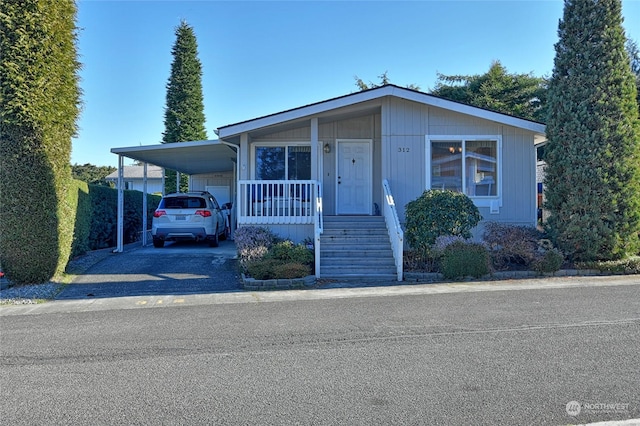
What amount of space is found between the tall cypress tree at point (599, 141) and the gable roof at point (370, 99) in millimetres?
1397

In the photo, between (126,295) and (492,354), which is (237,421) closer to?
(492,354)

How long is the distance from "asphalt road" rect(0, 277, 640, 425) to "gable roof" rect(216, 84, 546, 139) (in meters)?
5.65

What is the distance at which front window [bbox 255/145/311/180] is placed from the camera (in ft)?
44.6

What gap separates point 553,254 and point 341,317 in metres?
5.85

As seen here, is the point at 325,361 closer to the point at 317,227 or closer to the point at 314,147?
the point at 317,227

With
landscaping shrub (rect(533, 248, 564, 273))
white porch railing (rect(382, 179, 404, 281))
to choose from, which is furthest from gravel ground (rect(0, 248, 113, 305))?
landscaping shrub (rect(533, 248, 564, 273))

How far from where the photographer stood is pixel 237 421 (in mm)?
3449

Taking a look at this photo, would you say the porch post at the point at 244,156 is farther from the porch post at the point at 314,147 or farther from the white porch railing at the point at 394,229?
the white porch railing at the point at 394,229

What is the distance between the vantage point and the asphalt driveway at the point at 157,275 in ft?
28.9

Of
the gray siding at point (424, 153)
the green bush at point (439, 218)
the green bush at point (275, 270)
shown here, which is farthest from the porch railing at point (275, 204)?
the green bush at point (439, 218)

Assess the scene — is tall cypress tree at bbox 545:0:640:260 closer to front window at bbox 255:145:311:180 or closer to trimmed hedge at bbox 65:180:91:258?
front window at bbox 255:145:311:180

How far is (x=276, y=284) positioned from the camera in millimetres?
9055

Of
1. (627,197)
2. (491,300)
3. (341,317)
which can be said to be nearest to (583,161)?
(627,197)

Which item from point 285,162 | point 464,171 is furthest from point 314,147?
point 464,171
